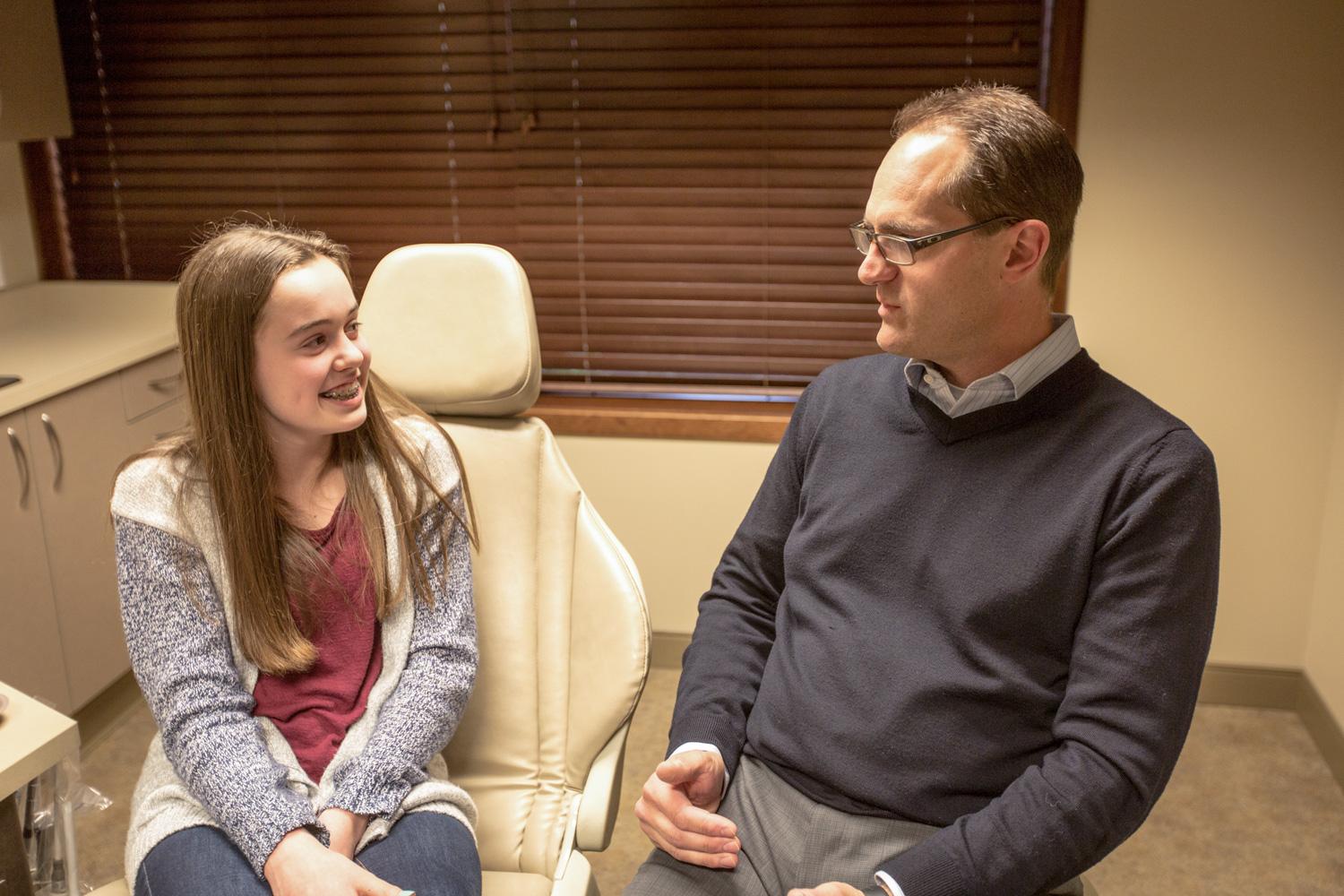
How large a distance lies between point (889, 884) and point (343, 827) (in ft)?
1.96

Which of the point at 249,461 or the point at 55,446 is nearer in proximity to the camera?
the point at 249,461

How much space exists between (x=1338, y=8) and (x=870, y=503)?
168cm

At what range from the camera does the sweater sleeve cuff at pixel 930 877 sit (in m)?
1.25

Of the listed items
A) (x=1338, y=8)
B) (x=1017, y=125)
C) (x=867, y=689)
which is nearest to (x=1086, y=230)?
(x=1338, y=8)

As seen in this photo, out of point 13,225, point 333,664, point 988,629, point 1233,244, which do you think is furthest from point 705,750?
point 13,225

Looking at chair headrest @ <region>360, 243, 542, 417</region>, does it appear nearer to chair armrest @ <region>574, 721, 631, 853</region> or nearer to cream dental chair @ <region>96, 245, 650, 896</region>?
cream dental chair @ <region>96, 245, 650, 896</region>

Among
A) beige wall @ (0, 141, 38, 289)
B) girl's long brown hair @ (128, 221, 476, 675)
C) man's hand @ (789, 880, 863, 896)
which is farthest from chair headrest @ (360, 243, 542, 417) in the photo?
beige wall @ (0, 141, 38, 289)

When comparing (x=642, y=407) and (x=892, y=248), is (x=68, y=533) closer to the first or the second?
(x=642, y=407)

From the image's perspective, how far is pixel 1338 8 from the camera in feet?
7.77

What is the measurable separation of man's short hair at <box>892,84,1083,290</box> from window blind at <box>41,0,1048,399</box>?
4.41 ft

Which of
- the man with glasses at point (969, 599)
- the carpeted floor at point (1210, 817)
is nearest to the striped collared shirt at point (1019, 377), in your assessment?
the man with glasses at point (969, 599)

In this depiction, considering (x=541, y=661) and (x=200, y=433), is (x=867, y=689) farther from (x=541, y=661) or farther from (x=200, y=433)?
(x=200, y=433)

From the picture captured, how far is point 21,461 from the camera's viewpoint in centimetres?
236

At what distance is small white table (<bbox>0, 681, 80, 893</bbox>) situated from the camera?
4.11 ft
